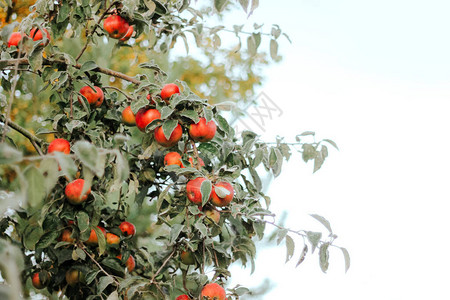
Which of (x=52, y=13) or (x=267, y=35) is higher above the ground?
(x=267, y=35)

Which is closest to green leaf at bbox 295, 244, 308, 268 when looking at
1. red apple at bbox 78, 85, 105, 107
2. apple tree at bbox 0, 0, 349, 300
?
apple tree at bbox 0, 0, 349, 300

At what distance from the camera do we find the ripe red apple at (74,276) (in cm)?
127

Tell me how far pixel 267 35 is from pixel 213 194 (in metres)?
0.55

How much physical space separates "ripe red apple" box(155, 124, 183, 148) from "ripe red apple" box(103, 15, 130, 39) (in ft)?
1.15

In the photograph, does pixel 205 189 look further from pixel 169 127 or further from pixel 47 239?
→ pixel 47 239

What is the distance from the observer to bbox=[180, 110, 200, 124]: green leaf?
1108 mm

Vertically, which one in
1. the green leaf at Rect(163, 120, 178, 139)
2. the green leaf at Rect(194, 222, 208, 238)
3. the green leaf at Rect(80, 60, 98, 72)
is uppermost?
the green leaf at Rect(163, 120, 178, 139)

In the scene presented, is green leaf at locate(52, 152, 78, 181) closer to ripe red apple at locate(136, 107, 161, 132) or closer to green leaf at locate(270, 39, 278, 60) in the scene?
ripe red apple at locate(136, 107, 161, 132)

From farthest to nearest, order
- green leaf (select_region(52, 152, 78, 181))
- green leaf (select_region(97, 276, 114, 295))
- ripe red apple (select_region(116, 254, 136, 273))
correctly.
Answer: ripe red apple (select_region(116, 254, 136, 273))
green leaf (select_region(97, 276, 114, 295))
green leaf (select_region(52, 152, 78, 181))

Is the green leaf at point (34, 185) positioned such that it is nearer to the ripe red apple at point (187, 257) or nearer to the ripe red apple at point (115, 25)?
the ripe red apple at point (187, 257)

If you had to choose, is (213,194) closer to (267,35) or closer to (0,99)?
(267,35)

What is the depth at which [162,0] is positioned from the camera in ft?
4.95

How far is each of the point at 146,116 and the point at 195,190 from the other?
238mm

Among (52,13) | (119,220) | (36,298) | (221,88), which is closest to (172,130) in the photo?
(119,220)
